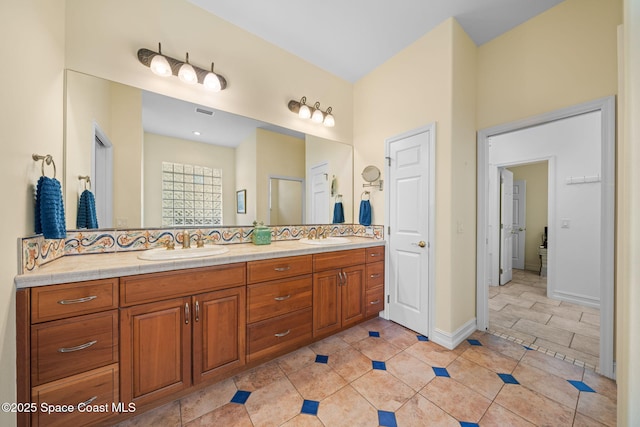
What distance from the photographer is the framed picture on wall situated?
2139mm

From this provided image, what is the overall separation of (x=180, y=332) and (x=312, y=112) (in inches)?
91.9

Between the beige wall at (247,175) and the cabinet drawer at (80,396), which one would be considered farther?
the beige wall at (247,175)

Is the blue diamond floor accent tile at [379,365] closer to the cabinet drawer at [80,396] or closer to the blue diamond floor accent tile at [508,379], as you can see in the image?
the blue diamond floor accent tile at [508,379]

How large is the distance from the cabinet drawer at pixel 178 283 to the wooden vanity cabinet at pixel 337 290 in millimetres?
689

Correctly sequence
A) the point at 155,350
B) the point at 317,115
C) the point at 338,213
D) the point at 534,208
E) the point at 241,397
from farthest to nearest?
the point at 534,208
the point at 338,213
the point at 317,115
the point at 241,397
the point at 155,350

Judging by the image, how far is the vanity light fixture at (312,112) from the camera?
7.95 feet

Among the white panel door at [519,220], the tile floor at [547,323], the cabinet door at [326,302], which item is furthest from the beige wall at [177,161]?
the white panel door at [519,220]

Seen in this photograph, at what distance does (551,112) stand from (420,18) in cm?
135

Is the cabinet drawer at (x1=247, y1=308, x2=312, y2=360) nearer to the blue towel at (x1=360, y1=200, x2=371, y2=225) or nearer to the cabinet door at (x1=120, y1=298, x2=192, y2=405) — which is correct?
the cabinet door at (x1=120, y1=298, x2=192, y2=405)

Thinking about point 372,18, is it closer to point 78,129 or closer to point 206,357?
point 78,129

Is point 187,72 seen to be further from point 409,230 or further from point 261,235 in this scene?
point 409,230

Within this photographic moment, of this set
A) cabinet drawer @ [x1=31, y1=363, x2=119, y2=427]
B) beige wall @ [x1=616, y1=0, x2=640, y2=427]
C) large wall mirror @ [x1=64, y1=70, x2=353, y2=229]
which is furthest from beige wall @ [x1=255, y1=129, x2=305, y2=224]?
Answer: beige wall @ [x1=616, y1=0, x2=640, y2=427]

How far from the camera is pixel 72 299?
3.51ft

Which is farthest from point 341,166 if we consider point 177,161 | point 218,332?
point 218,332
